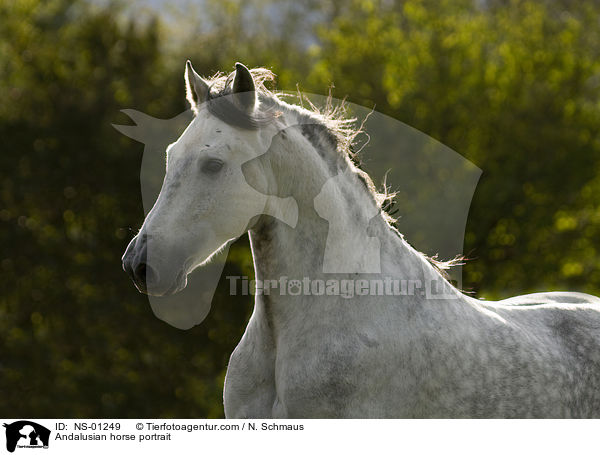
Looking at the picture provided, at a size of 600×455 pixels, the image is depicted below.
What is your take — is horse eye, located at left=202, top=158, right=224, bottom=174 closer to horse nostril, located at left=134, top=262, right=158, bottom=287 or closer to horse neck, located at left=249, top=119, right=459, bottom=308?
horse neck, located at left=249, top=119, right=459, bottom=308

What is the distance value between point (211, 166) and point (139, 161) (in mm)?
7619

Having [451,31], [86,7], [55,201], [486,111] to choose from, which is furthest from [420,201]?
[86,7]

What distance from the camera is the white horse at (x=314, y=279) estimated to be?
348cm

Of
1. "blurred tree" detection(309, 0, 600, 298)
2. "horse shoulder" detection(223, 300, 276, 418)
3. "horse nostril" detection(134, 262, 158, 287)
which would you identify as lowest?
"horse shoulder" detection(223, 300, 276, 418)

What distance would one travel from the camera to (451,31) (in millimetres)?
12461

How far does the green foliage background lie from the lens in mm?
10688

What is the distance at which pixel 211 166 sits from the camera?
348 cm

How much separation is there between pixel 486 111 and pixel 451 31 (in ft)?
5.29

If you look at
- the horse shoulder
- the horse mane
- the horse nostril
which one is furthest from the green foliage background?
the horse nostril

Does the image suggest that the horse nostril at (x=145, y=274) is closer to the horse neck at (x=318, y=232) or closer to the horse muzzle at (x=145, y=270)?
the horse muzzle at (x=145, y=270)

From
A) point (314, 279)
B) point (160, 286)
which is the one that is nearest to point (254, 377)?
point (314, 279)
